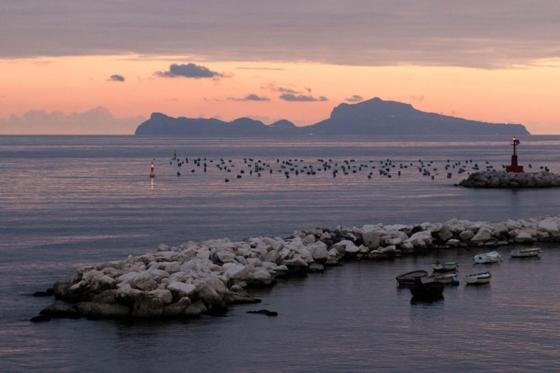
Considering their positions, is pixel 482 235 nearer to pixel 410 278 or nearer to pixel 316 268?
pixel 316 268

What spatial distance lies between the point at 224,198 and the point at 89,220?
25145mm

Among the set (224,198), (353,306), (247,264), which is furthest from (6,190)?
(353,306)

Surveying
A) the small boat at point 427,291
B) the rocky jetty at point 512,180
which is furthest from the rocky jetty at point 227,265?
the rocky jetty at point 512,180

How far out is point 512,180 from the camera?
371 ft

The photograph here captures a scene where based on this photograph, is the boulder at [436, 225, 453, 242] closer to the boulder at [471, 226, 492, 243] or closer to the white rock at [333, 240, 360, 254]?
the boulder at [471, 226, 492, 243]

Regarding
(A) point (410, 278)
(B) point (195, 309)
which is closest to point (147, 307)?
(B) point (195, 309)

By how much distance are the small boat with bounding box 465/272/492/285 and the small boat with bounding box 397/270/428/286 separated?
203cm

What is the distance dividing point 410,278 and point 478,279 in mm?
3496

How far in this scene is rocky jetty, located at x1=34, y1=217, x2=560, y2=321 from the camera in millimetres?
38688

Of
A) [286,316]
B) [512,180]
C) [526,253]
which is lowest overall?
[286,316]

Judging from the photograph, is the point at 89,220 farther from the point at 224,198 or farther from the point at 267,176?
the point at 267,176

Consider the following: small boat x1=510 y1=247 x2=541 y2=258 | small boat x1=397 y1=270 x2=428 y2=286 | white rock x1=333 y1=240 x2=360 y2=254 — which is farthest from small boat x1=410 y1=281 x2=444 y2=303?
small boat x1=510 y1=247 x2=541 y2=258

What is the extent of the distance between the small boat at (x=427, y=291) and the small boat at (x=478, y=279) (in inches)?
144

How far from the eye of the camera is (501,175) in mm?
114375
